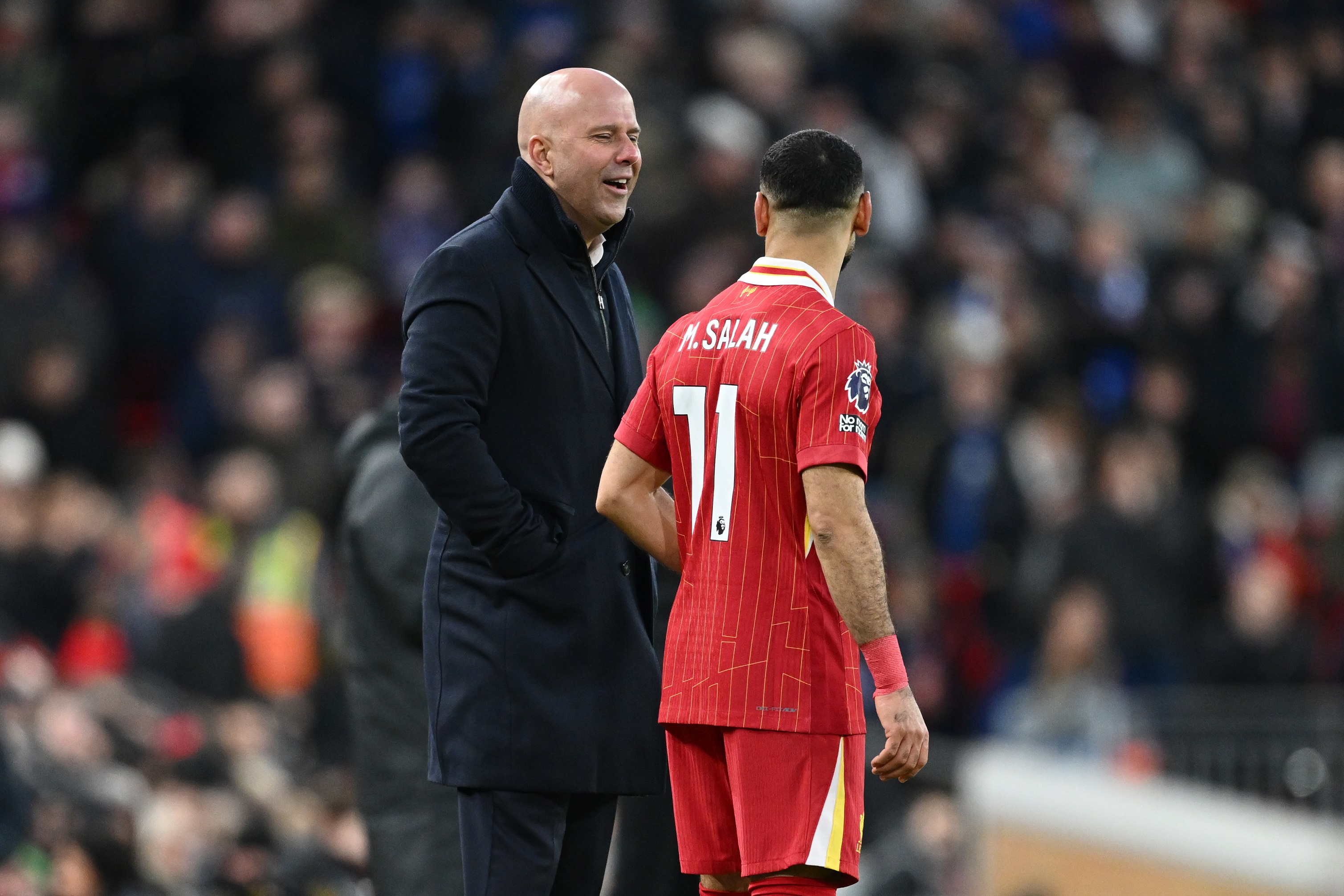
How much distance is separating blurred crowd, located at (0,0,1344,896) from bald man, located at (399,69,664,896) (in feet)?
18.4

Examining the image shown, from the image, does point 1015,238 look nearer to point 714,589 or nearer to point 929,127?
point 929,127

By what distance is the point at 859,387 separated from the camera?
404cm

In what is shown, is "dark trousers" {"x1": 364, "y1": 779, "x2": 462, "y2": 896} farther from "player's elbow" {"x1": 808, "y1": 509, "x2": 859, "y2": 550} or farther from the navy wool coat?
"player's elbow" {"x1": 808, "y1": 509, "x2": 859, "y2": 550}

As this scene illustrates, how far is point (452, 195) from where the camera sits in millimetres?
14781

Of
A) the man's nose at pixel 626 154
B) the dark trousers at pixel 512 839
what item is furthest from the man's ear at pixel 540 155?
the dark trousers at pixel 512 839

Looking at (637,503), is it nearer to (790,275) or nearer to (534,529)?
(534,529)

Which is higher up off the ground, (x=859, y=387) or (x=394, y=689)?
(x=859, y=387)

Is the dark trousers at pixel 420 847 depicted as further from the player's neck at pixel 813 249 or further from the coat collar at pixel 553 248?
the player's neck at pixel 813 249

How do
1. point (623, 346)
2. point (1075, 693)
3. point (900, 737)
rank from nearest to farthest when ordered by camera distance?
point (900, 737) → point (623, 346) → point (1075, 693)

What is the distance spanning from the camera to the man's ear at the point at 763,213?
→ 4285mm

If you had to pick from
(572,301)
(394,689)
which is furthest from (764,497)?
(394,689)

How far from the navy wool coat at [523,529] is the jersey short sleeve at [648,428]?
251 millimetres

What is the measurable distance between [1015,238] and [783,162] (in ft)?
38.2

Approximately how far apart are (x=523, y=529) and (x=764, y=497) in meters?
0.54
